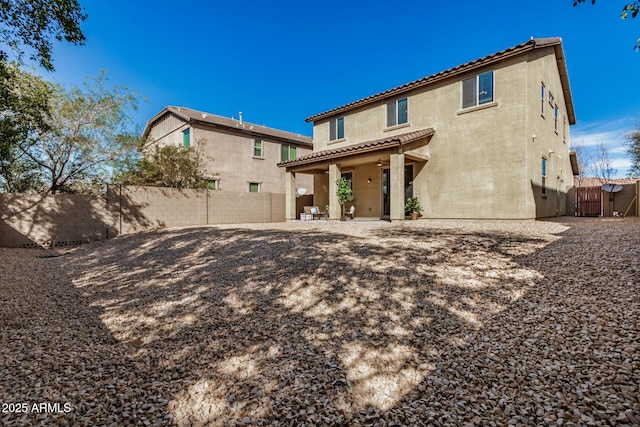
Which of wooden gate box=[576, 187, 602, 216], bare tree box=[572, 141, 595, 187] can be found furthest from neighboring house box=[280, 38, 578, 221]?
bare tree box=[572, 141, 595, 187]

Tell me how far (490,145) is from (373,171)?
537cm

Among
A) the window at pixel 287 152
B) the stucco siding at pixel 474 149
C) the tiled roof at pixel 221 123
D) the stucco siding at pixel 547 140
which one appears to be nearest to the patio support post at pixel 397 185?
the stucco siding at pixel 474 149

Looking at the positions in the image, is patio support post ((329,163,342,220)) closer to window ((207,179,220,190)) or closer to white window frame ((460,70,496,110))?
white window frame ((460,70,496,110))

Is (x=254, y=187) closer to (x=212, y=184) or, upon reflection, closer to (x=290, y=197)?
(x=212, y=184)

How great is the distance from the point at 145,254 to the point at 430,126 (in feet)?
39.3

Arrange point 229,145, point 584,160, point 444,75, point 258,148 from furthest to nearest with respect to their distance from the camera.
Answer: point 584,160 < point 258,148 < point 229,145 < point 444,75

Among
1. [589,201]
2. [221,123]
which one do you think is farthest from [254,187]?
[589,201]

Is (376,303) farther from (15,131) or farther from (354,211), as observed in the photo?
(15,131)

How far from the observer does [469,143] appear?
11414 millimetres

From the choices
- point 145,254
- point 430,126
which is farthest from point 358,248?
point 430,126

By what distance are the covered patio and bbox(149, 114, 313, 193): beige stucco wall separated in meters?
5.05

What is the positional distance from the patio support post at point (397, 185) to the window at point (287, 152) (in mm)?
11920

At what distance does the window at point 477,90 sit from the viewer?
11.1 m

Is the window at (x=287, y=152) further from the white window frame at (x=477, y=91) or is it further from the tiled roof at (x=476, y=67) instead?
the white window frame at (x=477, y=91)
